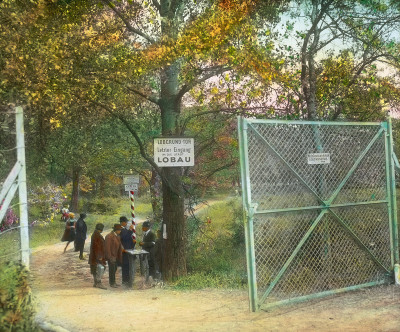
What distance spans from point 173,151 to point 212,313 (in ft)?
15.5

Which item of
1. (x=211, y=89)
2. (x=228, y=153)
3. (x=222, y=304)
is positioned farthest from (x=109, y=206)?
(x=222, y=304)

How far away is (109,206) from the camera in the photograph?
40125 mm

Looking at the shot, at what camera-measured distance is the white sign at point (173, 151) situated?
40.3ft

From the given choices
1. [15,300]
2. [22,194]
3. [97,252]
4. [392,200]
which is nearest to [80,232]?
[97,252]

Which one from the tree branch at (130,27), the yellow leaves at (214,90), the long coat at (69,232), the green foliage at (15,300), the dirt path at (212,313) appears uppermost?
the tree branch at (130,27)

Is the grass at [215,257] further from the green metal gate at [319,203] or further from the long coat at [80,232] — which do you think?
the long coat at [80,232]

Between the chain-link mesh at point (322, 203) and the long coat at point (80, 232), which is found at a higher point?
the chain-link mesh at point (322, 203)

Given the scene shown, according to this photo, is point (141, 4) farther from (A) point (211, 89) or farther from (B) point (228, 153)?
(B) point (228, 153)

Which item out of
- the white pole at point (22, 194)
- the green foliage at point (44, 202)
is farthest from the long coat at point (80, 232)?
the white pole at point (22, 194)

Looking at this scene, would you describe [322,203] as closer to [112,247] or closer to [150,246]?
[112,247]

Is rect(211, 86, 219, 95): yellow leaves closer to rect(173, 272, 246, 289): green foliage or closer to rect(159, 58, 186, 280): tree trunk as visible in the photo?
rect(159, 58, 186, 280): tree trunk

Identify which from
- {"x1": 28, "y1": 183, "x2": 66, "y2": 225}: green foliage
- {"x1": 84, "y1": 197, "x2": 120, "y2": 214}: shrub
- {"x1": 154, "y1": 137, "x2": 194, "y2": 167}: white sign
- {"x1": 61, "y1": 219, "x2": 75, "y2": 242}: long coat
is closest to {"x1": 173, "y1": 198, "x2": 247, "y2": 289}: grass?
{"x1": 154, "y1": 137, "x2": 194, "y2": 167}: white sign

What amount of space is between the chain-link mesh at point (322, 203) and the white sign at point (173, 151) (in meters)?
3.77

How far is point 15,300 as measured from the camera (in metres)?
5.99
